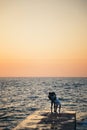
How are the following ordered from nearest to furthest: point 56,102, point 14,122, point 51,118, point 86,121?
point 51,118
point 56,102
point 86,121
point 14,122

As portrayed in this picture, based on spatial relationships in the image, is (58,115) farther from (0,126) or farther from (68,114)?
(0,126)

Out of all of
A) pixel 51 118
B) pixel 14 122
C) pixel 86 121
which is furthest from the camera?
pixel 14 122

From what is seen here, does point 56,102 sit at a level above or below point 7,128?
above

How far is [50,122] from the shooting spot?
825 cm

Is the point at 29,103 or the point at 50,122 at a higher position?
the point at 50,122

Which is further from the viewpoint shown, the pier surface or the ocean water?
the ocean water

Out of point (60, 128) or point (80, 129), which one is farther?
point (80, 129)

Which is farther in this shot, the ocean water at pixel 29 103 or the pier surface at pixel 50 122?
the ocean water at pixel 29 103

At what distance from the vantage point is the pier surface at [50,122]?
7.77 m

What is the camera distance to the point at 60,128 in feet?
25.0

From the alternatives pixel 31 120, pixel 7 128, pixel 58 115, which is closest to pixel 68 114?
pixel 58 115

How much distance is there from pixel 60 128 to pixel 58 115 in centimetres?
163

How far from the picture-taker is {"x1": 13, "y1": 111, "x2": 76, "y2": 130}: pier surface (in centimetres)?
777

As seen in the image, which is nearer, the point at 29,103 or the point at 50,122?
the point at 50,122
